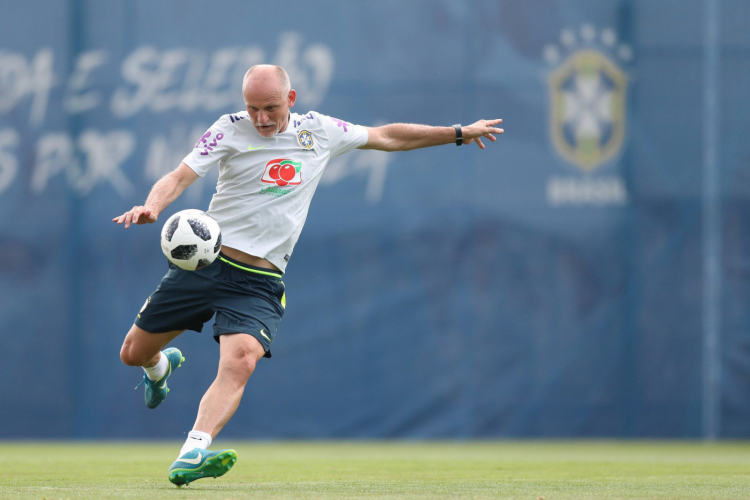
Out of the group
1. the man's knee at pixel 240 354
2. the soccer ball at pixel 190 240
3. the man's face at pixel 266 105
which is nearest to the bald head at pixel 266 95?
the man's face at pixel 266 105

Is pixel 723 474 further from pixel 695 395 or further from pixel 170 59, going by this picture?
pixel 170 59

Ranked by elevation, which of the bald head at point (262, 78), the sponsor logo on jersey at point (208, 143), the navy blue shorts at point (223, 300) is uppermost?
the bald head at point (262, 78)

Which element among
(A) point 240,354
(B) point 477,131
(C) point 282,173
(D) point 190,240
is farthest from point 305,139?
(A) point 240,354

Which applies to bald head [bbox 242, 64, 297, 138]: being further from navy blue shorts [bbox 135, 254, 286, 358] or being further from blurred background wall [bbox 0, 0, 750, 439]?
blurred background wall [bbox 0, 0, 750, 439]

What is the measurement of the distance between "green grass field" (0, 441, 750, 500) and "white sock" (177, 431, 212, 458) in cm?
20

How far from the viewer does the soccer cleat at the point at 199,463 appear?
4.45 meters

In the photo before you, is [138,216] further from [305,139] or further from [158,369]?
[158,369]

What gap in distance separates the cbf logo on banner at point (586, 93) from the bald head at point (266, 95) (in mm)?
5785

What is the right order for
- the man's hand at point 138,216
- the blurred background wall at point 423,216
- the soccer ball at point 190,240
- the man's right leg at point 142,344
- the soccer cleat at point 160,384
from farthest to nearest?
the blurred background wall at point 423,216
the soccer cleat at point 160,384
the man's right leg at point 142,344
the soccer ball at point 190,240
the man's hand at point 138,216

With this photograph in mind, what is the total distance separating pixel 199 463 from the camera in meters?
4.47

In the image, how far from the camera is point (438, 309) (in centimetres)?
1035

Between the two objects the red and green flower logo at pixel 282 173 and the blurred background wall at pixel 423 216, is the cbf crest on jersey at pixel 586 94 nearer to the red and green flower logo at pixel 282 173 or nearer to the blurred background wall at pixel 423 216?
the blurred background wall at pixel 423 216

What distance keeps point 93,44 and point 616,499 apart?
8.10m

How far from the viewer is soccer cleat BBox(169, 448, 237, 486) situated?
4453 mm
